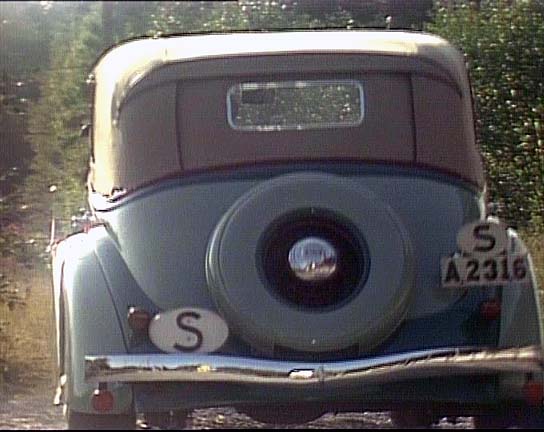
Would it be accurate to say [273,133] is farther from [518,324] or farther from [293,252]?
[518,324]

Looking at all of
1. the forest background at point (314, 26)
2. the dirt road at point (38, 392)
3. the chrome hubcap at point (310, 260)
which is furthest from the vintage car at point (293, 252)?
the forest background at point (314, 26)

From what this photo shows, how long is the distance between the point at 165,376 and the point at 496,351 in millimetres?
1333

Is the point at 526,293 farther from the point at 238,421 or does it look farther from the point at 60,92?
the point at 60,92

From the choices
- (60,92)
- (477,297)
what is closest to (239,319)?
(477,297)

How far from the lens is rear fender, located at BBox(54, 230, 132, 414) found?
5.79 meters

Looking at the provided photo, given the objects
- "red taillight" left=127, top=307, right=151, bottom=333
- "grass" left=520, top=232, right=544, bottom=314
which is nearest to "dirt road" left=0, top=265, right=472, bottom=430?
"red taillight" left=127, top=307, right=151, bottom=333

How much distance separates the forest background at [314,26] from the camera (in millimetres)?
10203

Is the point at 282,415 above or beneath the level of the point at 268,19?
beneath

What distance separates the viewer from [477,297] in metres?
6.04

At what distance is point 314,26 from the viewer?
10898mm

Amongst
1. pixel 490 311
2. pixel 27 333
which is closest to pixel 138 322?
pixel 490 311

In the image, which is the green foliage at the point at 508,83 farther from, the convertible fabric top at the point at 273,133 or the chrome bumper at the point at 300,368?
the chrome bumper at the point at 300,368

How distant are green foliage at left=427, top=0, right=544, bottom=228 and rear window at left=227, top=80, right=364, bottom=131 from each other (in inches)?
151

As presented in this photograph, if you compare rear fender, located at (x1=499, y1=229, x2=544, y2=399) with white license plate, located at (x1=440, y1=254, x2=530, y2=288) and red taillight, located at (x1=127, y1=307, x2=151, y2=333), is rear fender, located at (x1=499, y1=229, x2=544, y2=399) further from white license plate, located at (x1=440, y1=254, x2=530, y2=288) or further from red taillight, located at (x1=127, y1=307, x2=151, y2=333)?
red taillight, located at (x1=127, y1=307, x2=151, y2=333)
